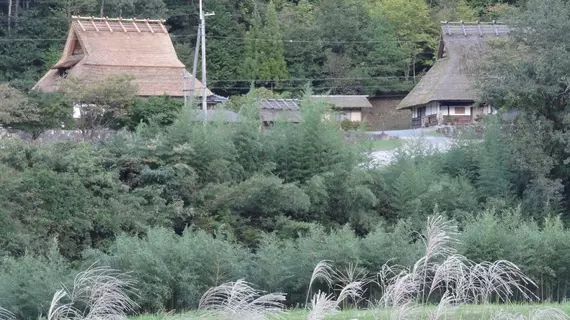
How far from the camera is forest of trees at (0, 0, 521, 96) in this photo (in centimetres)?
4378

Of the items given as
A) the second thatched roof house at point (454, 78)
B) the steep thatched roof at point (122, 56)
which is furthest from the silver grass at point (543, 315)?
the second thatched roof house at point (454, 78)

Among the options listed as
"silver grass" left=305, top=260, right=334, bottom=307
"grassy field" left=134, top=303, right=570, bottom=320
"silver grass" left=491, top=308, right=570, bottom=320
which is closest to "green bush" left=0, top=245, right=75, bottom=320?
"silver grass" left=305, top=260, right=334, bottom=307

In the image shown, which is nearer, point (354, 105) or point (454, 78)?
point (454, 78)

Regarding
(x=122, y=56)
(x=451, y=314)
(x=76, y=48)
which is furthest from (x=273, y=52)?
(x=451, y=314)

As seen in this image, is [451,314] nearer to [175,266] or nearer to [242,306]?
[242,306]

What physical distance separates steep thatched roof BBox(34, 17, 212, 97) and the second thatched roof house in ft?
35.6

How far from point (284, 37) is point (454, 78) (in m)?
9.96

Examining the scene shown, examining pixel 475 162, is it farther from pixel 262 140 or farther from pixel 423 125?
pixel 423 125

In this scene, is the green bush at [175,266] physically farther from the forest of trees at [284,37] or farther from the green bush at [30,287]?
the forest of trees at [284,37]

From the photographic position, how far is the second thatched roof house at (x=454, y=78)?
39.1 m

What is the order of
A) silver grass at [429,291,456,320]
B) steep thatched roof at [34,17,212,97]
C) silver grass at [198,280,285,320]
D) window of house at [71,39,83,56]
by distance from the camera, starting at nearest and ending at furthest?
1. silver grass at [198,280,285,320]
2. silver grass at [429,291,456,320]
3. steep thatched roof at [34,17,212,97]
4. window of house at [71,39,83,56]

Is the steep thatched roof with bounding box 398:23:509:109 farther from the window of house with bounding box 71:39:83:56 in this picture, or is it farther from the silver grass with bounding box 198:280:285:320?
the silver grass with bounding box 198:280:285:320

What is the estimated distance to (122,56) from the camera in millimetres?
36750

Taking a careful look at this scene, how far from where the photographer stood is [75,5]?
44844mm
